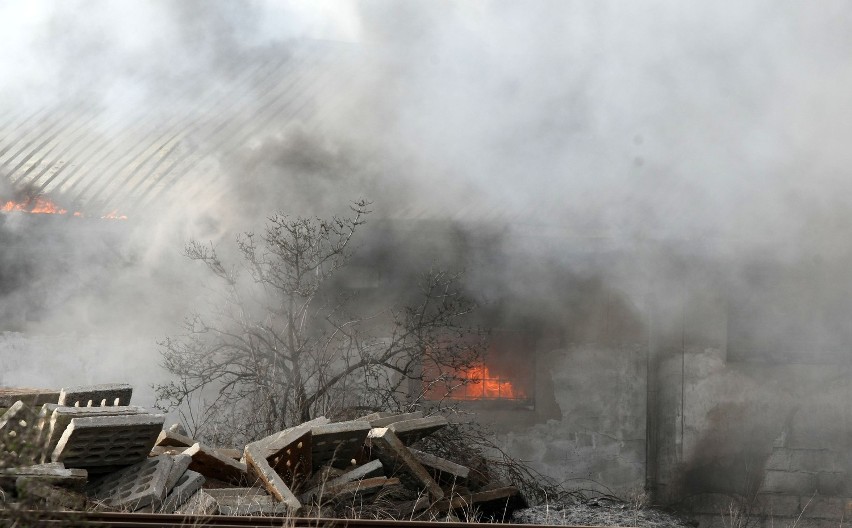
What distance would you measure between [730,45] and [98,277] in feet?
19.4

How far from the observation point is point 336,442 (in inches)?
231

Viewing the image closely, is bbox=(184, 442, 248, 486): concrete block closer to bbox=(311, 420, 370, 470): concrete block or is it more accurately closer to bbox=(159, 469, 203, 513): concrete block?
bbox=(159, 469, 203, 513): concrete block

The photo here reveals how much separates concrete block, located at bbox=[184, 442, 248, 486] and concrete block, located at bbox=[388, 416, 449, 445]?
101 cm

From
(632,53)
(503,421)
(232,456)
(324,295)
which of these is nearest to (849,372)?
(503,421)

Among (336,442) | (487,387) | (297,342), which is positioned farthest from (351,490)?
(487,387)

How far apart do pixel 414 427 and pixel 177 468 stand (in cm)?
163

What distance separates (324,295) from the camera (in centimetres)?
889

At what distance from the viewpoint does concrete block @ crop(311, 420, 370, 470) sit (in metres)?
5.83

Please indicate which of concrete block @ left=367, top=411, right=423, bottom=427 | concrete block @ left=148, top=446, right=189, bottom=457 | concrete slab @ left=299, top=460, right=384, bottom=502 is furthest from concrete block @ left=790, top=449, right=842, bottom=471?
concrete block @ left=148, top=446, right=189, bottom=457

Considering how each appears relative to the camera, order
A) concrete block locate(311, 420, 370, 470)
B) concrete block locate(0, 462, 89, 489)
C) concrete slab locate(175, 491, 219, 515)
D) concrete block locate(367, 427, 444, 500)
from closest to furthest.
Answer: concrete block locate(0, 462, 89, 489), concrete slab locate(175, 491, 219, 515), concrete block locate(311, 420, 370, 470), concrete block locate(367, 427, 444, 500)

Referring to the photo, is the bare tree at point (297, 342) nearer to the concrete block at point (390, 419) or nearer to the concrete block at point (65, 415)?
the concrete block at point (390, 419)

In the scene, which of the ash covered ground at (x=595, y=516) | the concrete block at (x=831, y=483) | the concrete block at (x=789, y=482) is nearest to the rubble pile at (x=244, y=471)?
the ash covered ground at (x=595, y=516)

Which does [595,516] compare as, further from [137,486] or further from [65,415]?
[65,415]

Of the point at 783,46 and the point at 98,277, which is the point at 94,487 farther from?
the point at 783,46
